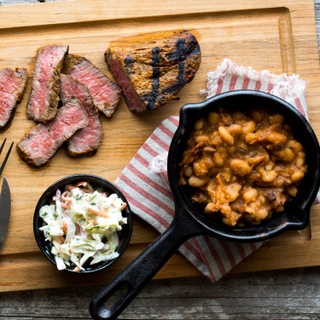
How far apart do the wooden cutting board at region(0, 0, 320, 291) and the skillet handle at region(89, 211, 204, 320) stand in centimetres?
65

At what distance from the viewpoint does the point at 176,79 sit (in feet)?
8.09

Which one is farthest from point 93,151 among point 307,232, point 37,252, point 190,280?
point 307,232

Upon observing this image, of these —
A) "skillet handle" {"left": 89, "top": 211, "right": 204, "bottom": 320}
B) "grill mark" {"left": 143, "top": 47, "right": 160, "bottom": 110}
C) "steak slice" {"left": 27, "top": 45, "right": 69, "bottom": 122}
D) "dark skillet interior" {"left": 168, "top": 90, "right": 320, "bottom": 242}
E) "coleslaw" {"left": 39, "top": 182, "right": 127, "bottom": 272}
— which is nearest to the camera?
"skillet handle" {"left": 89, "top": 211, "right": 204, "bottom": 320}

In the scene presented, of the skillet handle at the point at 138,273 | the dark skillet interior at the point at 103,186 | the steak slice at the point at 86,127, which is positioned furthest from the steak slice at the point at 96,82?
the skillet handle at the point at 138,273

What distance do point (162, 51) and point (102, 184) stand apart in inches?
42.3

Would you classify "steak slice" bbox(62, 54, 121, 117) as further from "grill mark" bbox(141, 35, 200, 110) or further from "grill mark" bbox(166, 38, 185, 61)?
"grill mark" bbox(166, 38, 185, 61)

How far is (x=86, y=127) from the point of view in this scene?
2590 mm

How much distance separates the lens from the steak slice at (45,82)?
8.38 ft

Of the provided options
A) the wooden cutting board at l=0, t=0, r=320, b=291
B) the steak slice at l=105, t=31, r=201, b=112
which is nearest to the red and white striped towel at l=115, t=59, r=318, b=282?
the wooden cutting board at l=0, t=0, r=320, b=291

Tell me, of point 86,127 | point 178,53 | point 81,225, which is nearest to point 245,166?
point 178,53

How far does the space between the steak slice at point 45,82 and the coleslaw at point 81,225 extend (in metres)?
0.67

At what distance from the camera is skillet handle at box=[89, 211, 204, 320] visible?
74.4 inches

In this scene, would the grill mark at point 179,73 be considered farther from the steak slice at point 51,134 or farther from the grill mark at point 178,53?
the steak slice at point 51,134

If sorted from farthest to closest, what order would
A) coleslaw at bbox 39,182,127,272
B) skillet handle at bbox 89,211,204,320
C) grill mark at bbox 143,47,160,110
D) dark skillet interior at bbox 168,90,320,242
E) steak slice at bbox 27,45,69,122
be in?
steak slice at bbox 27,45,69,122, grill mark at bbox 143,47,160,110, coleslaw at bbox 39,182,127,272, dark skillet interior at bbox 168,90,320,242, skillet handle at bbox 89,211,204,320
